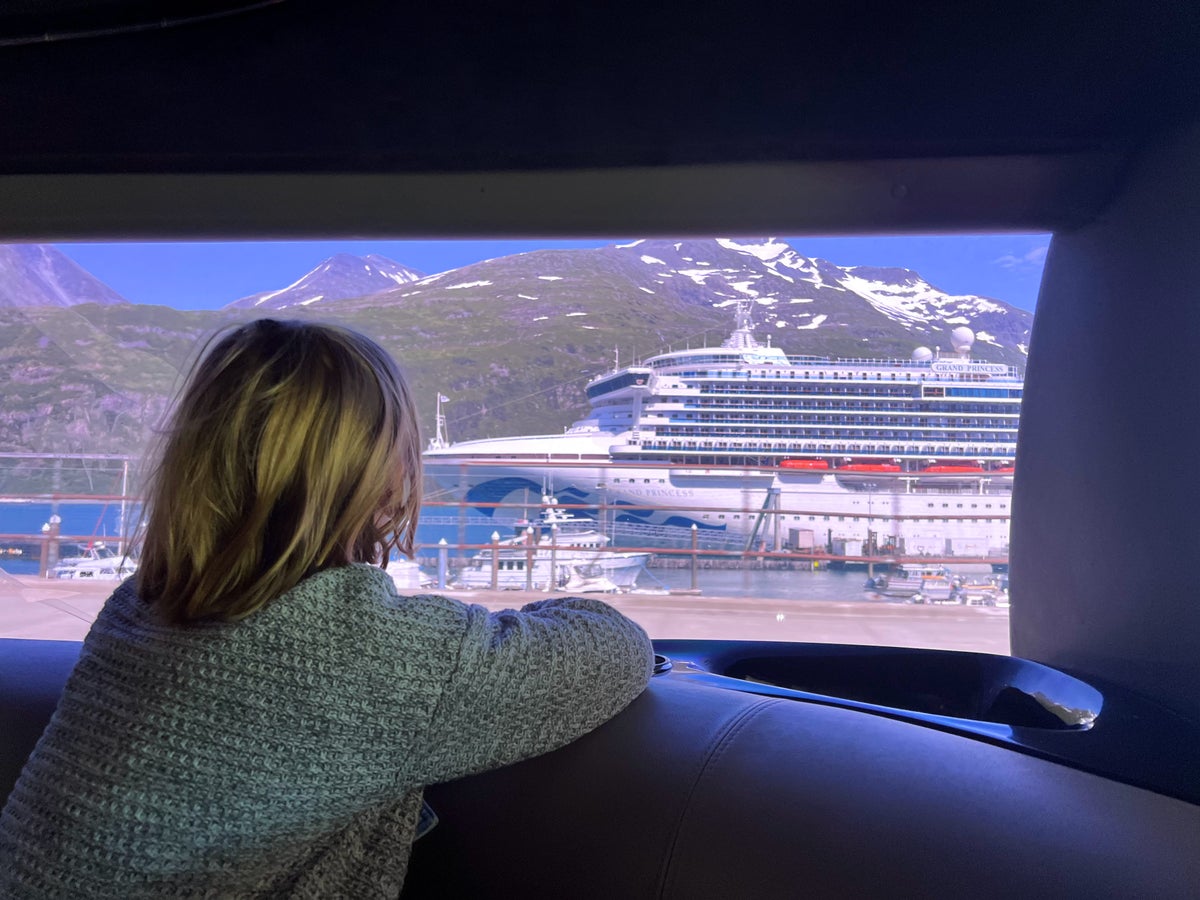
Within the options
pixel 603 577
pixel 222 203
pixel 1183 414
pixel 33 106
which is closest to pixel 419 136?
pixel 222 203

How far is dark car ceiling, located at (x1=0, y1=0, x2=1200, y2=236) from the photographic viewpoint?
Result: 1479 millimetres

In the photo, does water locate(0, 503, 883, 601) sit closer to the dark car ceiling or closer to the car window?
the car window

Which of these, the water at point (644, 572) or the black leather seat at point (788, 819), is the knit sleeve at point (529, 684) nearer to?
the black leather seat at point (788, 819)

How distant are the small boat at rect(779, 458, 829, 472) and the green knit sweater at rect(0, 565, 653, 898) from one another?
1435 mm

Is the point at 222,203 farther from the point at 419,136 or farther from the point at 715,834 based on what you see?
the point at 715,834

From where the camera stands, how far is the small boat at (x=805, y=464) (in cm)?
221

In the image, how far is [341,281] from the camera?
2.12m

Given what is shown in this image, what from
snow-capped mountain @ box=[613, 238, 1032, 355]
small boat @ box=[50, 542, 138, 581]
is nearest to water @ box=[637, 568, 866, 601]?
snow-capped mountain @ box=[613, 238, 1032, 355]

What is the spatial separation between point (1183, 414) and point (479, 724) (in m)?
1.38

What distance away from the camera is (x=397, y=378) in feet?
3.51

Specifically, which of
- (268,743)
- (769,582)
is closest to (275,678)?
(268,743)

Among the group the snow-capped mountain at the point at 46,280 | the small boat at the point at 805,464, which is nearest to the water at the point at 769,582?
the small boat at the point at 805,464

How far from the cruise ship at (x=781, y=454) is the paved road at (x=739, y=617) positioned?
0.17 m

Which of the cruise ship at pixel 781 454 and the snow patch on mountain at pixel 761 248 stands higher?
the snow patch on mountain at pixel 761 248
